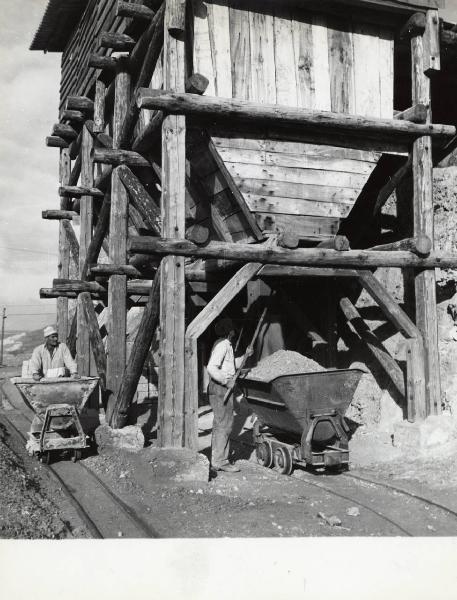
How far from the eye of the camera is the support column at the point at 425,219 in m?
8.38

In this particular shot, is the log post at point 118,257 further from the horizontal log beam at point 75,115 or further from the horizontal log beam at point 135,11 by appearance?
the horizontal log beam at point 75,115

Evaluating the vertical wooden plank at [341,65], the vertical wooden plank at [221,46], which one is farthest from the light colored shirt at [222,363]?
the vertical wooden plank at [341,65]


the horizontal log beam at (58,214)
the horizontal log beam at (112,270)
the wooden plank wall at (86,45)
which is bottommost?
the horizontal log beam at (112,270)

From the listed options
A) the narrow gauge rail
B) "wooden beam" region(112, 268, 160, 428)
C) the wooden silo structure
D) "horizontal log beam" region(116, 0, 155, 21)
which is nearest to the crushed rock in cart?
the wooden silo structure

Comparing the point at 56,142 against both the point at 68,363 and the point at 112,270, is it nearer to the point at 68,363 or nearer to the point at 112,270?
the point at 112,270

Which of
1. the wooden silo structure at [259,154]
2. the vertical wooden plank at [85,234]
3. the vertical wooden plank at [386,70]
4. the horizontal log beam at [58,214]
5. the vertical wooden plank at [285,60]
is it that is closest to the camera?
the wooden silo structure at [259,154]

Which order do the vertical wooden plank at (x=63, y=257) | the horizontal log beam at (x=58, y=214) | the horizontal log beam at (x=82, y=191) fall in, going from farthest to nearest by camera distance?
the vertical wooden plank at (x=63, y=257), the horizontal log beam at (x=58, y=214), the horizontal log beam at (x=82, y=191)

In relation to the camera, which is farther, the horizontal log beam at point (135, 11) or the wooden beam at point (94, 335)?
the wooden beam at point (94, 335)

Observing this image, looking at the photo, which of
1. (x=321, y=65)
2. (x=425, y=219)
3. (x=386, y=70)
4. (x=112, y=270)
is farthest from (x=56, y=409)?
(x=386, y=70)

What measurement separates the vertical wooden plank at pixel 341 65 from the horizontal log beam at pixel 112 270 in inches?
150

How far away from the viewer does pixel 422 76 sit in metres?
8.76

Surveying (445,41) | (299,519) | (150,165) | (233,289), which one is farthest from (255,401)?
(445,41)

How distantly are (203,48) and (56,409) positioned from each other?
4998 millimetres

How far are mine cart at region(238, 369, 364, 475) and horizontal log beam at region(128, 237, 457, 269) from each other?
1.45 metres
